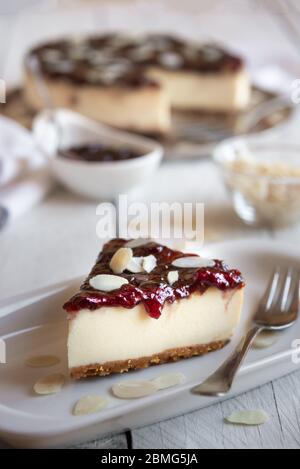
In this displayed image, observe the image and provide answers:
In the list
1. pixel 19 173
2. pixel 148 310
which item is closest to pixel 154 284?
pixel 148 310

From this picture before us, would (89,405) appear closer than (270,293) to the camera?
Yes

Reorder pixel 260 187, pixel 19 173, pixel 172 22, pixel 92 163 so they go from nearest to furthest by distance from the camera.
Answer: pixel 260 187, pixel 92 163, pixel 19 173, pixel 172 22

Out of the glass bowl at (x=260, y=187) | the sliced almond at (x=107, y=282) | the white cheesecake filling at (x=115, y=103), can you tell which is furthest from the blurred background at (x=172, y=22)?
the sliced almond at (x=107, y=282)

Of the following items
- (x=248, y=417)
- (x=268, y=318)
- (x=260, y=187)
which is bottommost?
(x=248, y=417)

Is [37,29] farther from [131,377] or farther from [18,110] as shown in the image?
[131,377]

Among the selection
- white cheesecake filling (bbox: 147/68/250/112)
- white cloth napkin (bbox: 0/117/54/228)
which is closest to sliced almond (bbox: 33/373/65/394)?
white cloth napkin (bbox: 0/117/54/228)

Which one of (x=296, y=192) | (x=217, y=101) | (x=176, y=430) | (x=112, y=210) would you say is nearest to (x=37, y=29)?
(x=217, y=101)

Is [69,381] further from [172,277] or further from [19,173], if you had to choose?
[19,173]
